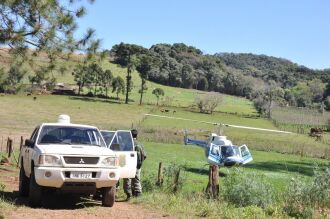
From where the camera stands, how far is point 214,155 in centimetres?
2573

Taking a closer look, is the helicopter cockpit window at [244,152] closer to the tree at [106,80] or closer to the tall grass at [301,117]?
the tall grass at [301,117]

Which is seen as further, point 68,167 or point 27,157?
point 27,157

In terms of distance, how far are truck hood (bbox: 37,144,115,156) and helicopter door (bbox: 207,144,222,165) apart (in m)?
14.9

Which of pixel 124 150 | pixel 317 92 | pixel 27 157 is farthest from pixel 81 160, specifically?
pixel 317 92

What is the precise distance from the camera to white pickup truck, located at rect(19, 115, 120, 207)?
10.3m

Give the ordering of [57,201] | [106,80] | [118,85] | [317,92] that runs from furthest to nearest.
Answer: [317,92]
[106,80]
[118,85]
[57,201]

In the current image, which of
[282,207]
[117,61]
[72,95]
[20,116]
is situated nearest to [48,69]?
[282,207]

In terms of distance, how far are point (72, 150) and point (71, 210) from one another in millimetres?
1233

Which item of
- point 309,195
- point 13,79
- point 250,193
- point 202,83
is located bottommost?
point 250,193

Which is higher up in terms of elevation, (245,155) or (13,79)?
(13,79)

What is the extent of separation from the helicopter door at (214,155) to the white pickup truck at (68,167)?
1445cm

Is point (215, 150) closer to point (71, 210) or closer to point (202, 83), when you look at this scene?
point (71, 210)

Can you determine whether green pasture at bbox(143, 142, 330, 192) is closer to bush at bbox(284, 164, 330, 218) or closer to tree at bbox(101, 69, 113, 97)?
bush at bbox(284, 164, 330, 218)

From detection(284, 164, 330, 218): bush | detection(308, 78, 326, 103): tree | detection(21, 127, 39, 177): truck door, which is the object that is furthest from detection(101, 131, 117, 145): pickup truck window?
detection(308, 78, 326, 103): tree
